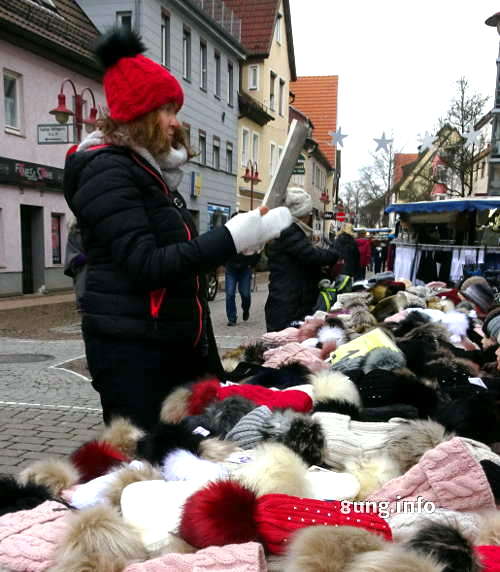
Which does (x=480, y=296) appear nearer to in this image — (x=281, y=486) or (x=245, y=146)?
(x=281, y=486)

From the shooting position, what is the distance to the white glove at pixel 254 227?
1.73 m

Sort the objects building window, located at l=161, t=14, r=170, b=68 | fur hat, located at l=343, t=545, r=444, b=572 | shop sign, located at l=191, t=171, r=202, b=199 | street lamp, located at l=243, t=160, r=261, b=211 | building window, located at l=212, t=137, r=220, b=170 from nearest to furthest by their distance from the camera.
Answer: fur hat, located at l=343, t=545, r=444, b=572, building window, located at l=161, t=14, r=170, b=68, shop sign, located at l=191, t=171, r=202, b=199, building window, located at l=212, t=137, r=220, b=170, street lamp, located at l=243, t=160, r=261, b=211

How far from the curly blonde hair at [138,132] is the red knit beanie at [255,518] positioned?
1107 mm

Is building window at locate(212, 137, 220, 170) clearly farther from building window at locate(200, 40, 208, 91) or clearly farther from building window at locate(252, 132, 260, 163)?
building window at locate(252, 132, 260, 163)

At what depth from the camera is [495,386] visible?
1990mm

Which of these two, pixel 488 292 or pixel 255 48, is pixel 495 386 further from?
pixel 255 48

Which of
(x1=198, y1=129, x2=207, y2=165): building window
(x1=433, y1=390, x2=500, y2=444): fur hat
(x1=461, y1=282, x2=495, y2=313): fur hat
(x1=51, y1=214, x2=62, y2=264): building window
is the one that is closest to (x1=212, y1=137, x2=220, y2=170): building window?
(x1=198, y1=129, x2=207, y2=165): building window

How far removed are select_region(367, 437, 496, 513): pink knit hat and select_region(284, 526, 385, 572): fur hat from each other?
0.24 m

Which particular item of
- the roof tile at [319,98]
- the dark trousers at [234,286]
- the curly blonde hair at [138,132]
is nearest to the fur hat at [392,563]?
the curly blonde hair at [138,132]

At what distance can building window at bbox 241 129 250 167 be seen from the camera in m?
26.3

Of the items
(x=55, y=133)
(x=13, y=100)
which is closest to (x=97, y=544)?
(x=55, y=133)

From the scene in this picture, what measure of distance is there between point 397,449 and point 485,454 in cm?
19

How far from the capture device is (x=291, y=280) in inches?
→ 191

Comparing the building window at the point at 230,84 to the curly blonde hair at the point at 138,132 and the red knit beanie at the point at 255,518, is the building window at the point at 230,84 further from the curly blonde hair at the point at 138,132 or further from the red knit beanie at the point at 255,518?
the red knit beanie at the point at 255,518
